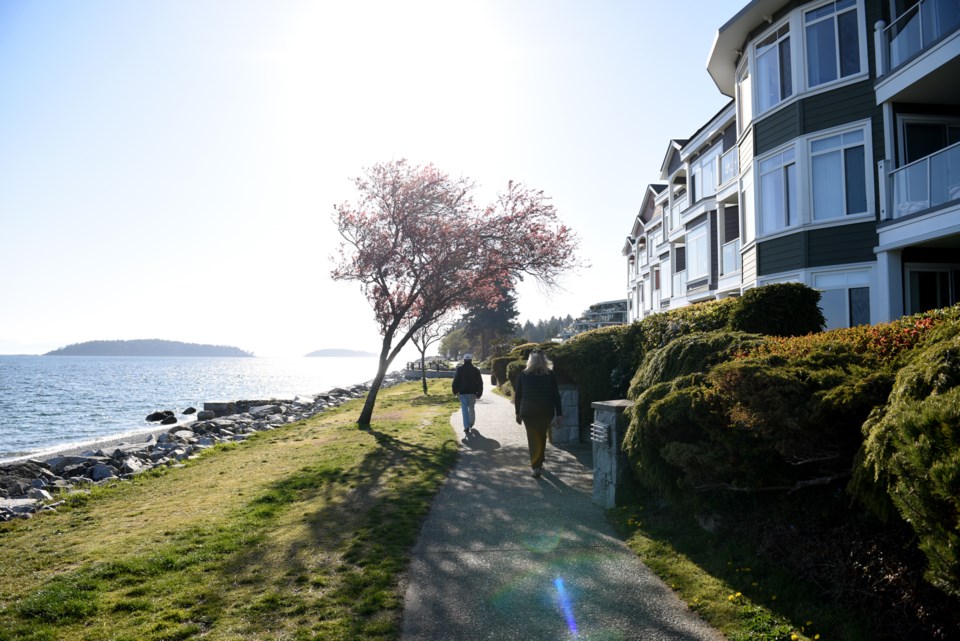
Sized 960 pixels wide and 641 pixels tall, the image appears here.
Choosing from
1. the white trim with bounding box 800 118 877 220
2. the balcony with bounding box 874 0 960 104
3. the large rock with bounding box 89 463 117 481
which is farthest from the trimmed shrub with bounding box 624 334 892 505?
the large rock with bounding box 89 463 117 481

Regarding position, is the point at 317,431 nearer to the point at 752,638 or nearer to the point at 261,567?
the point at 261,567

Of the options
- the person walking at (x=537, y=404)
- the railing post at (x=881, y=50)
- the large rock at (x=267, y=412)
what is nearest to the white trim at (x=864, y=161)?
the railing post at (x=881, y=50)

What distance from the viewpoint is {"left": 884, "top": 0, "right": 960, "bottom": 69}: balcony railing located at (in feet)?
35.9

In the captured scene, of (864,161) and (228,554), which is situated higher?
(864,161)

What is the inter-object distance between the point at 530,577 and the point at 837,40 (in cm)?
1339

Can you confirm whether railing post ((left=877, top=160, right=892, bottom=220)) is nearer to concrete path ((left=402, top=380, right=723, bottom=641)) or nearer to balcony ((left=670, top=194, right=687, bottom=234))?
concrete path ((left=402, top=380, right=723, bottom=641))

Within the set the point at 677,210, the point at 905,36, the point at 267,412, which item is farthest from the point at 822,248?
the point at 267,412

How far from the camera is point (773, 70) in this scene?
13961 mm

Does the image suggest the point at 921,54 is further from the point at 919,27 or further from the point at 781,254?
the point at 781,254

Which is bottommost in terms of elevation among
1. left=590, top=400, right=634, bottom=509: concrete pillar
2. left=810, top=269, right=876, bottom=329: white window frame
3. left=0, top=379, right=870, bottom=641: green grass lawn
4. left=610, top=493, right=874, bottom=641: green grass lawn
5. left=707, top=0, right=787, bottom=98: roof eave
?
left=0, top=379, right=870, bottom=641: green grass lawn

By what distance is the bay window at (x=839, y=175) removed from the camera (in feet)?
40.4

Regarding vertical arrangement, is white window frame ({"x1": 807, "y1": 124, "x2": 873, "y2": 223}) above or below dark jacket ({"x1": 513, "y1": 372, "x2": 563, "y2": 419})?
above

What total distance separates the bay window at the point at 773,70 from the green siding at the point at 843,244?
11.3 ft

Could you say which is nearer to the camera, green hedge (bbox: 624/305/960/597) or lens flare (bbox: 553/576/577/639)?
green hedge (bbox: 624/305/960/597)
